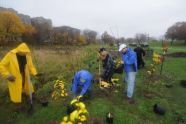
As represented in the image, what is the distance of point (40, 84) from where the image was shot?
1196 cm

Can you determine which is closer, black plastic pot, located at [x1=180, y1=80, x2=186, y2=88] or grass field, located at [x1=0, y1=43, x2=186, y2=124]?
grass field, located at [x1=0, y1=43, x2=186, y2=124]

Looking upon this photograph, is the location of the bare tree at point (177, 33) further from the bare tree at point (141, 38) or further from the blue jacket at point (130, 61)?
the blue jacket at point (130, 61)

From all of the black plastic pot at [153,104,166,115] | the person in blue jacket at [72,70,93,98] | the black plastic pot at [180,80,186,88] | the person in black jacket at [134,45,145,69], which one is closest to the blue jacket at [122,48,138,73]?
the black plastic pot at [153,104,166,115]

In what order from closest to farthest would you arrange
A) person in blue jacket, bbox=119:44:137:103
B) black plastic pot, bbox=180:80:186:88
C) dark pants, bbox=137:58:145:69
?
person in blue jacket, bbox=119:44:137:103 < black plastic pot, bbox=180:80:186:88 < dark pants, bbox=137:58:145:69

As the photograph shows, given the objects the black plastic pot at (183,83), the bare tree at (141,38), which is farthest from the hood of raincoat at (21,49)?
the bare tree at (141,38)

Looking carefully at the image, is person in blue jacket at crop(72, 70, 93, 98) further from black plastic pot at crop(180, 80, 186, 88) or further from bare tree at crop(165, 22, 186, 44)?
bare tree at crop(165, 22, 186, 44)

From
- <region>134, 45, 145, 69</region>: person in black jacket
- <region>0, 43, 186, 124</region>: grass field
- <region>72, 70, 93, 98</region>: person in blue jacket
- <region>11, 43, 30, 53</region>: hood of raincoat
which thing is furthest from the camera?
<region>134, 45, 145, 69</region>: person in black jacket

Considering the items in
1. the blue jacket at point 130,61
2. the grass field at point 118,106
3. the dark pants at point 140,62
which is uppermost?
the blue jacket at point 130,61

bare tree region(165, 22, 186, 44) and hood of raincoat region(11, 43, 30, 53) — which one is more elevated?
hood of raincoat region(11, 43, 30, 53)

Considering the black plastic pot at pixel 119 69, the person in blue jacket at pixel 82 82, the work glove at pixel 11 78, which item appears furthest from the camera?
the black plastic pot at pixel 119 69

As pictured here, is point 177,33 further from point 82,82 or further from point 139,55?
point 82,82

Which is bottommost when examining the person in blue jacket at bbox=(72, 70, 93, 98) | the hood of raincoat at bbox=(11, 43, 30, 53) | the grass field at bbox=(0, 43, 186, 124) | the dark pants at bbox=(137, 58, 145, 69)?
the grass field at bbox=(0, 43, 186, 124)

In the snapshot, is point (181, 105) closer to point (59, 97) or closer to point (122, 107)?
point (122, 107)

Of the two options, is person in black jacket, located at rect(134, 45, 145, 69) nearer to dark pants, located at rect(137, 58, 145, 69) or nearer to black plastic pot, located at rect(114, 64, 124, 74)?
dark pants, located at rect(137, 58, 145, 69)
